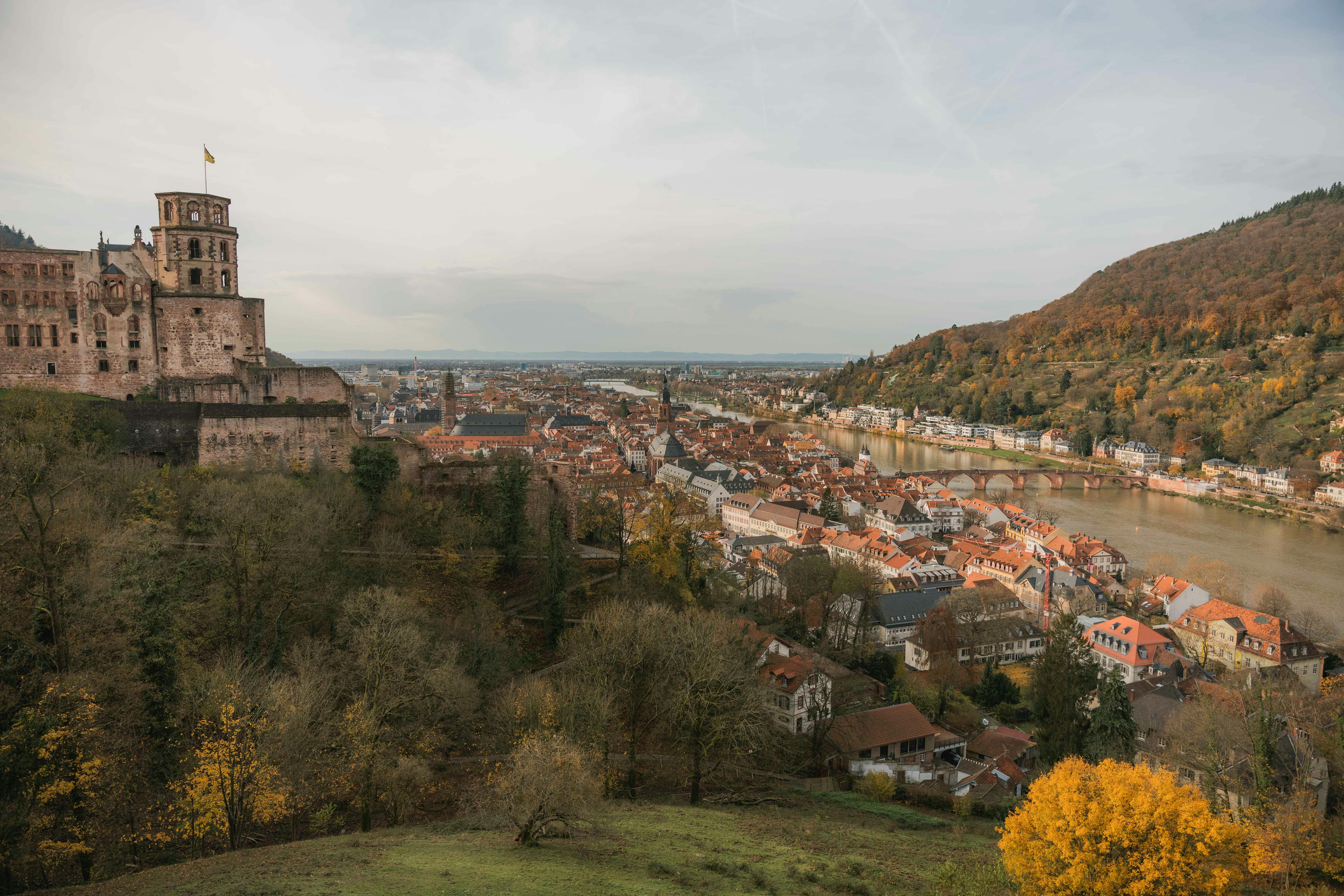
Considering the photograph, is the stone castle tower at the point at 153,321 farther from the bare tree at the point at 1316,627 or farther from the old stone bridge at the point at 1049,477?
the old stone bridge at the point at 1049,477

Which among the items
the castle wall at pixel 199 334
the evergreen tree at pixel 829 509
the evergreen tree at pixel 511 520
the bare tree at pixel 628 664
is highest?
the castle wall at pixel 199 334

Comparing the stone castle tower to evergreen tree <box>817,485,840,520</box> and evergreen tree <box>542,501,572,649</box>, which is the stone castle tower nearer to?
evergreen tree <box>542,501,572,649</box>

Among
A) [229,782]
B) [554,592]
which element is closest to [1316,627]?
[554,592]

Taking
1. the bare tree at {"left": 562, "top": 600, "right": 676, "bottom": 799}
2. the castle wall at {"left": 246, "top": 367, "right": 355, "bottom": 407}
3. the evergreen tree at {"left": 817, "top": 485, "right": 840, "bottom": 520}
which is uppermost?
the castle wall at {"left": 246, "top": 367, "right": 355, "bottom": 407}

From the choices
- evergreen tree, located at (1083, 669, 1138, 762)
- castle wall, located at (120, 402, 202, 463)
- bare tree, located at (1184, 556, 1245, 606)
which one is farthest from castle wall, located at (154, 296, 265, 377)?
bare tree, located at (1184, 556, 1245, 606)

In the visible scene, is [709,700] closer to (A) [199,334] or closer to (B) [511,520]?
(B) [511,520]

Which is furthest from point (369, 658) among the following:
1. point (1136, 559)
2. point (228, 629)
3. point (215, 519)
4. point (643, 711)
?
point (1136, 559)

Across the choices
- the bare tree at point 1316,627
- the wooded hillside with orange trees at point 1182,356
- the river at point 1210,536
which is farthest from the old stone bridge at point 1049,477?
the bare tree at point 1316,627
